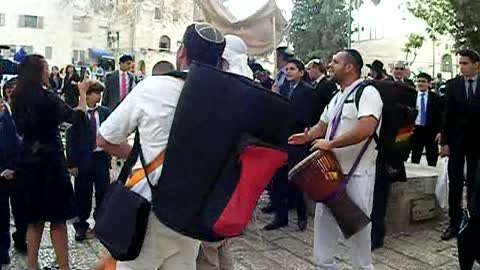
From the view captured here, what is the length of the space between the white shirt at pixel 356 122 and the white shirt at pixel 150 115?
1677 mm

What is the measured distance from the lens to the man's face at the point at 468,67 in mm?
5828

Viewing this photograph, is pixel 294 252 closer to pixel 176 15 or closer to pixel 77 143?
pixel 77 143

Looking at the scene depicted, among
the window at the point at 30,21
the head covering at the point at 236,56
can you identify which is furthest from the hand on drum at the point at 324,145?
the window at the point at 30,21

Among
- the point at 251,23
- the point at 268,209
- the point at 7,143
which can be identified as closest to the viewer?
the point at 7,143

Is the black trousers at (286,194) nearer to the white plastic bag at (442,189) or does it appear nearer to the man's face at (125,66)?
the white plastic bag at (442,189)

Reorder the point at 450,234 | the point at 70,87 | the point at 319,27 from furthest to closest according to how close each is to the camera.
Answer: the point at 319,27
the point at 70,87
the point at 450,234

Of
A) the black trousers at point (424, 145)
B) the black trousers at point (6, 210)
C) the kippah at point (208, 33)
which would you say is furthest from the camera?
the black trousers at point (424, 145)

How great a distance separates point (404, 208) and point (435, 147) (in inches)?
118

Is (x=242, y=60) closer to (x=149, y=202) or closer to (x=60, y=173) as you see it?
(x=60, y=173)

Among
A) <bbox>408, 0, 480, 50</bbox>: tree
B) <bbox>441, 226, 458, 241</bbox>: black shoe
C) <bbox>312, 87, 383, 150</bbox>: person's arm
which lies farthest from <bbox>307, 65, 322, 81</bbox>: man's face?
<bbox>408, 0, 480, 50</bbox>: tree

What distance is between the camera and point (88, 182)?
19.1ft

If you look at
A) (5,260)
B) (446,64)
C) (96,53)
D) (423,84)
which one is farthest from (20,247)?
(96,53)

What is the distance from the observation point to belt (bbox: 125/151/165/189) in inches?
101

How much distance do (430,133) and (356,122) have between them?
5.39 metres
